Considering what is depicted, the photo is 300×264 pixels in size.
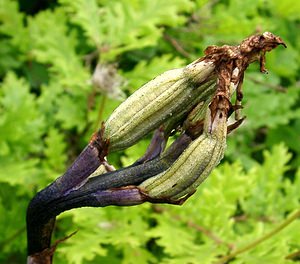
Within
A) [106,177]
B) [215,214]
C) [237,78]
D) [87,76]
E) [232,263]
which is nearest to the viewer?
[237,78]

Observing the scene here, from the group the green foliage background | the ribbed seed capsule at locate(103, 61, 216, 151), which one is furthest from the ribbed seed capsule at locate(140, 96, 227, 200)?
the green foliage background

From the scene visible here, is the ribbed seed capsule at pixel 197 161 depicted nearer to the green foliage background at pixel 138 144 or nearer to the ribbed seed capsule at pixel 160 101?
the ribbed seed capsule at pixel 160 101

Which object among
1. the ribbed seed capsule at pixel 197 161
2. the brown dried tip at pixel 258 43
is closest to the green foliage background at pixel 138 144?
the ribbed seed capsule at pixel 197 161

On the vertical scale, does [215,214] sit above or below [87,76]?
below

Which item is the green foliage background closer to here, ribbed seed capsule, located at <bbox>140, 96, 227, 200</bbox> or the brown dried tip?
ribbed seed capsule, located at <bbox>140, 96, 227, 200</bbox>

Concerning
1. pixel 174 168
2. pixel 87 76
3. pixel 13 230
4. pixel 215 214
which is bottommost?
pixel 174 168

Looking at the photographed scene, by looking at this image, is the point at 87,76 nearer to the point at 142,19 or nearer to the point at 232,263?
the point at 142,19

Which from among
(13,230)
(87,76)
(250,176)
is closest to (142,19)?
(87,76)
